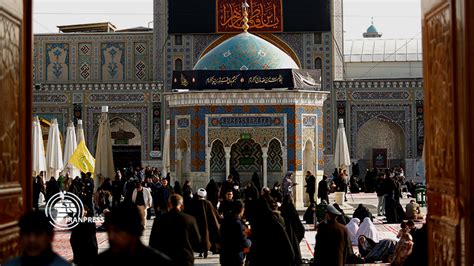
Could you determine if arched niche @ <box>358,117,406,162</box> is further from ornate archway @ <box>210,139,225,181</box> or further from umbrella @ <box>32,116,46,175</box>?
umbrella @ <box>32,116,46,175</box>

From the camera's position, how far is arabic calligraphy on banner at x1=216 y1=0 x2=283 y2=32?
29969 mm

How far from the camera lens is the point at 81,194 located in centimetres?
1638

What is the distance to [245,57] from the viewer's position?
64.2 ft

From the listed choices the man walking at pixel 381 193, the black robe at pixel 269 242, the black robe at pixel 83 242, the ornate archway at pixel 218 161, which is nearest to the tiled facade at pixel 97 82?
the ornate archway at pixel 218 161

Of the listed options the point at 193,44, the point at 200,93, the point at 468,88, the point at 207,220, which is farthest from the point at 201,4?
the point at 468,88

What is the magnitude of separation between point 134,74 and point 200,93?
44.7ft

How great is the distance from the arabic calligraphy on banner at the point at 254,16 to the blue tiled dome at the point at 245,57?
9.94 meters

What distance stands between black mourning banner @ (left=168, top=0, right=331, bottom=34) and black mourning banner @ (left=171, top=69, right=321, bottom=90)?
11.6m

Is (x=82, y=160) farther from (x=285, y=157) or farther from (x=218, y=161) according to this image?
(x=285, y=157)

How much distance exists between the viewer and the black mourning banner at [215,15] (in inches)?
1184

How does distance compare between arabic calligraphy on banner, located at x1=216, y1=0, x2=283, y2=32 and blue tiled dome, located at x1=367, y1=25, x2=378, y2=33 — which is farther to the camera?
blue tiled dome, located at x1=367, y1=25, x2=378, y2=33

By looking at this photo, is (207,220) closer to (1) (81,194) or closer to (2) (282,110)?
(1) (81,194)

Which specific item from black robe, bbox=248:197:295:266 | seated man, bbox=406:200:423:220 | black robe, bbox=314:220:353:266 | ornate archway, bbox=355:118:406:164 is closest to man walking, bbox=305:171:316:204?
seated man, bbox=406:200:423:220

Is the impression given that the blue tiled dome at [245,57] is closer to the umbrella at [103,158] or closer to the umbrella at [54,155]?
the umbrella at [103,158]
